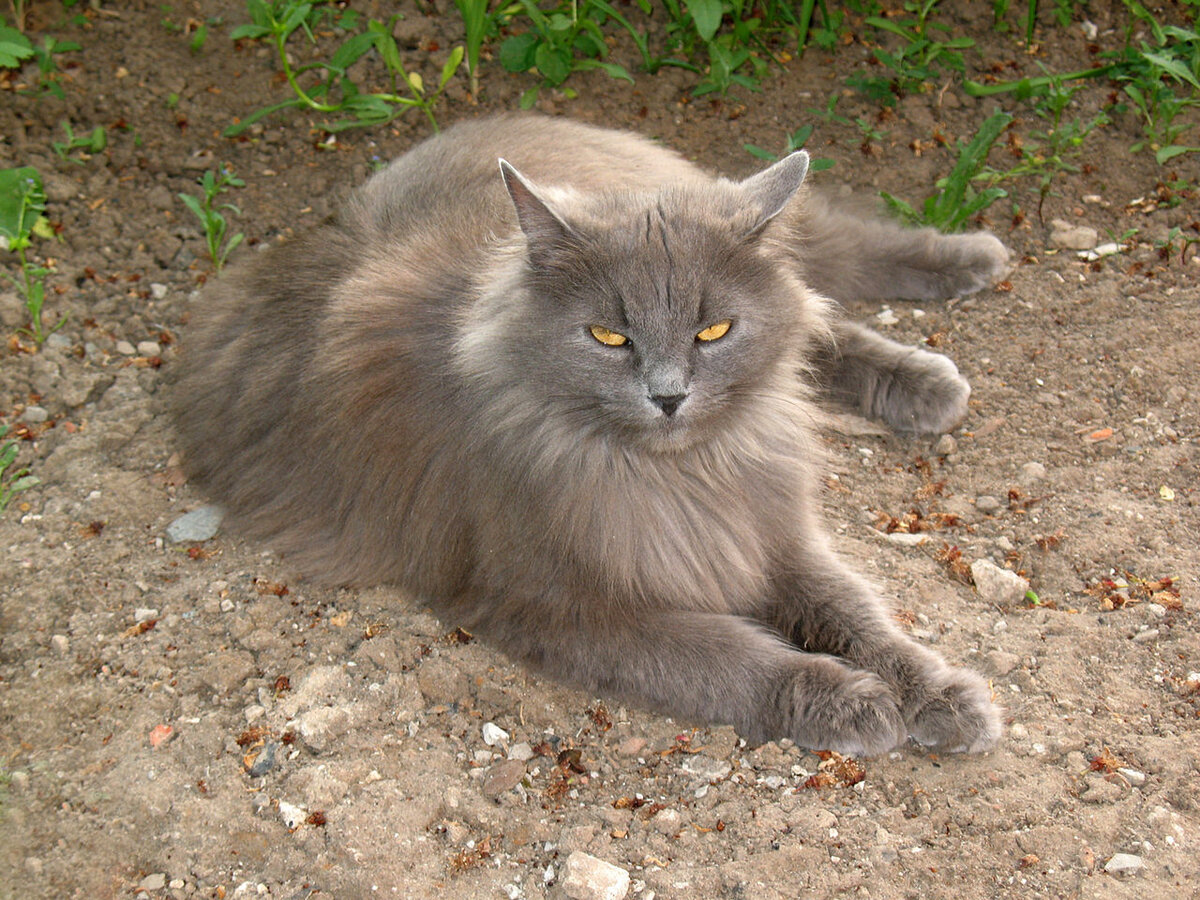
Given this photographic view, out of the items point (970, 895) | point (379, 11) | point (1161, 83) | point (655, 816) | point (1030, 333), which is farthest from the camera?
point (379, 11)

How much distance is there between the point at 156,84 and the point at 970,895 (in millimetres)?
4809

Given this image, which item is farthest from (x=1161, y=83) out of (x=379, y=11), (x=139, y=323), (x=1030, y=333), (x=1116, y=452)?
(x=139, y=323)

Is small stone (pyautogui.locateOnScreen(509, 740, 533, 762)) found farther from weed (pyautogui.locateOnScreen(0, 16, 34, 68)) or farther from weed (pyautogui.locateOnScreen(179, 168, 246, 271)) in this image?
weed (pyautogui.locateOnScreen(0, 16, 34, 68))

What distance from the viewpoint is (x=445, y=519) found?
3363 mm

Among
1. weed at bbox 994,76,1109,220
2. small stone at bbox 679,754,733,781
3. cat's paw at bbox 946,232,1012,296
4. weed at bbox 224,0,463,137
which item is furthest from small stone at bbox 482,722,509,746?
weed at bbox 994,76,1109,220

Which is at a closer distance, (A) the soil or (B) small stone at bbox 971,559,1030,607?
(A) the soil

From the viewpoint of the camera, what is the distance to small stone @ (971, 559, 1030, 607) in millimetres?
3477

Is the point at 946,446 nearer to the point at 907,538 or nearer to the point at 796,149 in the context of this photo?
the point at 907,538

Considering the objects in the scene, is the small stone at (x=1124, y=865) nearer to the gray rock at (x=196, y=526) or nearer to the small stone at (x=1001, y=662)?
the small stone at (x=1001, y=662)

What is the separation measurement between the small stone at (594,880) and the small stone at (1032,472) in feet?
6.60

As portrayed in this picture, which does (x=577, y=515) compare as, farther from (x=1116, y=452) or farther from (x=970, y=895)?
(x=1116, y=452)

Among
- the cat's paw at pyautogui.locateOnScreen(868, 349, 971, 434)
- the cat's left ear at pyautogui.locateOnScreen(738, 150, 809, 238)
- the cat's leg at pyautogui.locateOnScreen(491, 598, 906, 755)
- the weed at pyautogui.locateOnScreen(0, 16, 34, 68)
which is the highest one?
the cat's left ear at pyautogui.locateOnScreen(738, 150, 809, 238)

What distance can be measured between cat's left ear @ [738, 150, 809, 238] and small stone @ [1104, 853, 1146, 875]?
1.68 meters

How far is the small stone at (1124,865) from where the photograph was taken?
2570 millimetres
